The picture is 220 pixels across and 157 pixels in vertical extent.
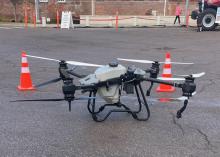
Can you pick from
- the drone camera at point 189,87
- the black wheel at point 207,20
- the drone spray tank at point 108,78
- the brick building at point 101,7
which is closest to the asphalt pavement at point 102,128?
the drone spray tank at point 108,78

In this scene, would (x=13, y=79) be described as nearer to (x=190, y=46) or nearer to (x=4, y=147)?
(x=4, y=147)

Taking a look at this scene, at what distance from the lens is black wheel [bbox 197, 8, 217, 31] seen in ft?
76.4

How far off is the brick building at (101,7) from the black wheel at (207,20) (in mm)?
A: 13595

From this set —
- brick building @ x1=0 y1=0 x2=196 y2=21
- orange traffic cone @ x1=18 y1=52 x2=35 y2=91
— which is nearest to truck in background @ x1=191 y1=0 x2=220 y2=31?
brick building @ x1=0 y1=0 x2=196 y2=21

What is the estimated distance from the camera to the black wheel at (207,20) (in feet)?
76.4

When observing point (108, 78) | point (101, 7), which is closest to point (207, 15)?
point (101, 7)

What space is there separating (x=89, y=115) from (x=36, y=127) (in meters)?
0.94

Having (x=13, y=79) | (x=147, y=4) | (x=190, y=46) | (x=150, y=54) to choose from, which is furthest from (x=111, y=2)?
(x=13, y=79)

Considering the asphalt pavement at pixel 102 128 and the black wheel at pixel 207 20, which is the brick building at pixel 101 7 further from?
the asphalt pavement at pixel 102 128

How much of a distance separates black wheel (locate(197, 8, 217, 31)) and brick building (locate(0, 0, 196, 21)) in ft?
44.6

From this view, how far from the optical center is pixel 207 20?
23.6 meters

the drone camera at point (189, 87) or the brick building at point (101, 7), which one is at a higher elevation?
the brick building at point (101, 7)

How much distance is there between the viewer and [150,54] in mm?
13500

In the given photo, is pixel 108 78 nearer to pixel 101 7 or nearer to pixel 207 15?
pixel 207 15
